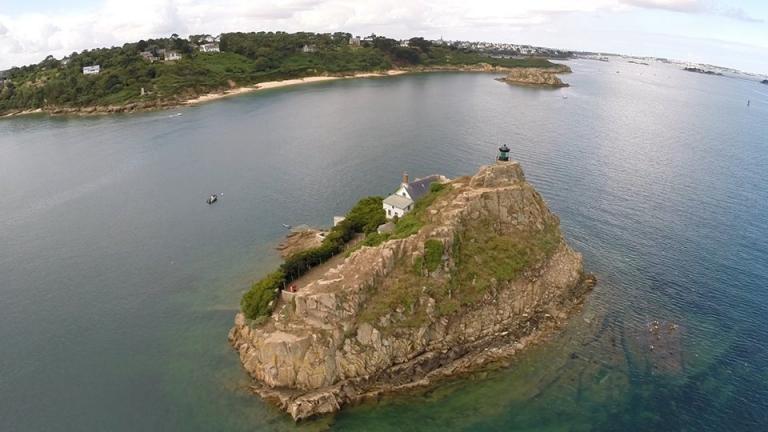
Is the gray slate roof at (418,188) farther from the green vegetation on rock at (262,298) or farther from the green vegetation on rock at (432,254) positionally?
the green vegetation on rock at (262,298)

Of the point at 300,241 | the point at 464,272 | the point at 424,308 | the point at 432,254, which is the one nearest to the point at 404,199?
the point at 432,254

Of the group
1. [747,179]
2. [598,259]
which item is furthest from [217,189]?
[747,179]

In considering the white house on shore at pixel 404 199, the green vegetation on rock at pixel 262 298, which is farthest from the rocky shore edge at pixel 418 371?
the white house on shore at pixel 404 199

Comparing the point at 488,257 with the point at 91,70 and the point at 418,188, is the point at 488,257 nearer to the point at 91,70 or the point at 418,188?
the point at 418,188

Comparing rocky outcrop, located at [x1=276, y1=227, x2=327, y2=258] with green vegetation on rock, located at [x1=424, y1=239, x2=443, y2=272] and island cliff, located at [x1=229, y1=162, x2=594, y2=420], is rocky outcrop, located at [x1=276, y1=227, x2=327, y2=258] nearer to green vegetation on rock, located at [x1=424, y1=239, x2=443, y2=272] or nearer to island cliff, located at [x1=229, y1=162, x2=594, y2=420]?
island cliff, located at [x1=229, y1=162, x2=594, y2=420]

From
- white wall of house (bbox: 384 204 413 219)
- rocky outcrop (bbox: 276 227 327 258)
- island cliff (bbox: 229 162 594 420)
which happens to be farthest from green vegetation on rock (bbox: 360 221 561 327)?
rocky outcrop (bbox: 276 227 327 258)

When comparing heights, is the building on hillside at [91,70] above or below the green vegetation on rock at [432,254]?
above

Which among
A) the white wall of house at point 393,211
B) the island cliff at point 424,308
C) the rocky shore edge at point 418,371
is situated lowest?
the rocky shore edge at point 418,371
